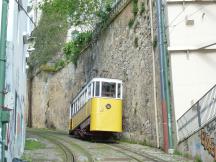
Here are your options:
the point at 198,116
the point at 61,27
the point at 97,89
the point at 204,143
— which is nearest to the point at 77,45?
the point at 61,27

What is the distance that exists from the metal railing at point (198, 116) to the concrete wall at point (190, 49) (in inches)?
33.4

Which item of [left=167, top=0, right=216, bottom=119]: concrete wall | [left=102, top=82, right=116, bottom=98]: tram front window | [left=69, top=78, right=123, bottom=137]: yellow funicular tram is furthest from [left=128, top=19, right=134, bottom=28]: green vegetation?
[left=167, top=0, right=216, bottom=119]: concrete wall

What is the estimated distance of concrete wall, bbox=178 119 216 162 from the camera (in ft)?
41.2

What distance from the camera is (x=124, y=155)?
15305mm

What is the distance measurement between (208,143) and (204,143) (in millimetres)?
334

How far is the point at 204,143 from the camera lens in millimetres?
13242

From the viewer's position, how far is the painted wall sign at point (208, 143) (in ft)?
41.1

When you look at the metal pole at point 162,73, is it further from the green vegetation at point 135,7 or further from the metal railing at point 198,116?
the green vegetation at point 135,7

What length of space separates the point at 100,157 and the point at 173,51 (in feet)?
16.4

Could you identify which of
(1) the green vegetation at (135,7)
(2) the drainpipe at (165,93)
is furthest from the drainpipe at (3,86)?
(1) the green vegetation at (135,7)

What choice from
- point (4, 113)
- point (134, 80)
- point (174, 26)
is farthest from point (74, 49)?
point (4, 113)

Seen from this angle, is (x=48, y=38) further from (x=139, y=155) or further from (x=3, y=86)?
(x=3, y=86)

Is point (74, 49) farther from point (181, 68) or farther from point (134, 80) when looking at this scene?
point (181, 68)

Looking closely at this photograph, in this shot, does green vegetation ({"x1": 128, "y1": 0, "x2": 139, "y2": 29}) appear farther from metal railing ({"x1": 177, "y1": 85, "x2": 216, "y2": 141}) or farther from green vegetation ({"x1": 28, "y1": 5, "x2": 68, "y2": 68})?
green vegetation ({"x1": 28, "y1": 5, "x2": 68, "y2": 68})
